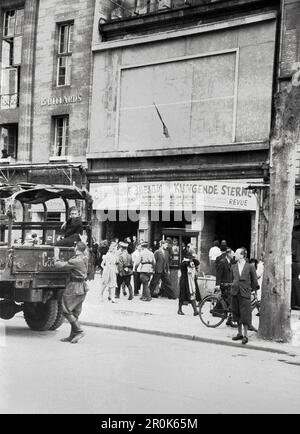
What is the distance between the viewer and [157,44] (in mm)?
25750

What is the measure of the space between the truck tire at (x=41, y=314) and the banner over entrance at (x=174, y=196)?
38.2 ft

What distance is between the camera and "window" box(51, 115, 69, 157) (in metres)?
28.7

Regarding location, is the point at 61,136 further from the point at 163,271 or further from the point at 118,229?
the point at 163,271

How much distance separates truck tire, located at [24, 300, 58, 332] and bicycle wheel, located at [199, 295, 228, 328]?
11.4 ft

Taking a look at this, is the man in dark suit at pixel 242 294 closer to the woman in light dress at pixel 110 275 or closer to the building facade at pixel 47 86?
the woman in light dress at pixel 110 275

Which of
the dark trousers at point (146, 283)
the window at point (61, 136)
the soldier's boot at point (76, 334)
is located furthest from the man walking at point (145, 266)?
the window at point (61, 136)

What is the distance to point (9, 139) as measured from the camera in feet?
101

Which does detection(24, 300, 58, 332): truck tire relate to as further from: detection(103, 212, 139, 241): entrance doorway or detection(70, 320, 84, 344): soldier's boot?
detection(103, 212, 139, 241): entrance doorway

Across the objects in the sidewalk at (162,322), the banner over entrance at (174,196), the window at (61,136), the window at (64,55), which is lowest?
the sidewalk at (162,322)

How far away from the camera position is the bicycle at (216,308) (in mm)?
13727

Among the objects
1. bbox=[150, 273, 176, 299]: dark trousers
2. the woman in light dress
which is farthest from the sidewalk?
bbox=[150, 273, 176, 299]: dark trousers

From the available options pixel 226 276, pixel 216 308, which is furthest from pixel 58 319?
pixel 226 276

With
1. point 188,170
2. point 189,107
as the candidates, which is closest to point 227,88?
point 189,107

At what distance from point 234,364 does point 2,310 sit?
16.0ft
